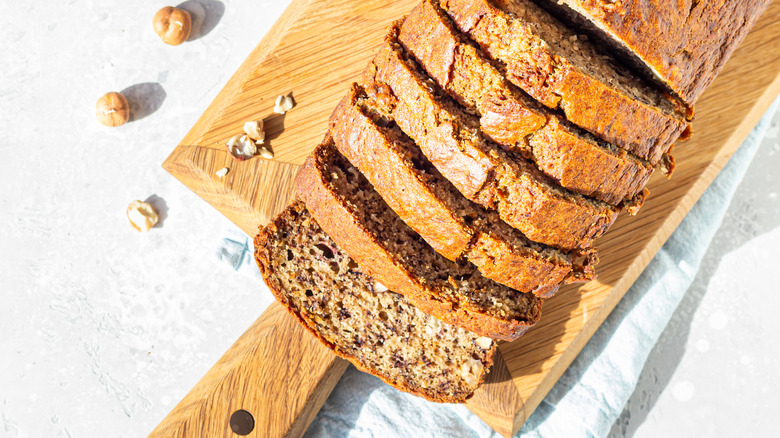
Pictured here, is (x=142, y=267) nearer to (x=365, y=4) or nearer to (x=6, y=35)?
(x=6, y=35)

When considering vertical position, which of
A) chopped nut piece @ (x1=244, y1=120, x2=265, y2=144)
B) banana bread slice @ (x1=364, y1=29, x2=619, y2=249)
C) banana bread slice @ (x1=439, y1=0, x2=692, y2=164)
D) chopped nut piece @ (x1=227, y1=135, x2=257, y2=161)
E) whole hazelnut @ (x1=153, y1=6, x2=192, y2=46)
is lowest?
chopped nut piece @ (x1=227, y1=135, x2=257, y2=161)

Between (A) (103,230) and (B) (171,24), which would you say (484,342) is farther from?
(B) (171,24)

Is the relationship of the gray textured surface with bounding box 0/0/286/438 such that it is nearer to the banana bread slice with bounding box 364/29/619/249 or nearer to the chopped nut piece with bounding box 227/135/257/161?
the chopped nut piece with bounding box 227/135/257/161

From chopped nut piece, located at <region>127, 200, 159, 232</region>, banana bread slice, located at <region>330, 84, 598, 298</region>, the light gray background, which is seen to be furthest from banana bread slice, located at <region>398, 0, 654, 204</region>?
chopped nut piece, located at <region>127, 200, 159, 232</region>

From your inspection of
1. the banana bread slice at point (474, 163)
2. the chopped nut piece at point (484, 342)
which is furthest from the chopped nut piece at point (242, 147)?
the chopped nut piece at point (484, 342)

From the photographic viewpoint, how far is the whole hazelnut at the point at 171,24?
3.25 meters

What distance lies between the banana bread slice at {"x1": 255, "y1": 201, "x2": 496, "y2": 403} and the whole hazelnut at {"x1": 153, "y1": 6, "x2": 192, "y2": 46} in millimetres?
1349

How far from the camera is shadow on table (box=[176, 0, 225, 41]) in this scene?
3361mm

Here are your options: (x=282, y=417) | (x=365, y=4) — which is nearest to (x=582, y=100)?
(x=365, y=4)

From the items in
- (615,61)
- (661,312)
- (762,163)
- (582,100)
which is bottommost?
(661,312)

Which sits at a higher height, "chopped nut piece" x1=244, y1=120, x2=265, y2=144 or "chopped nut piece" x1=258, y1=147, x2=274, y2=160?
"chopped nut piece" x1=244, y1=120, x2=265, y2=144

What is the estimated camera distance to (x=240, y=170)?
118 inches

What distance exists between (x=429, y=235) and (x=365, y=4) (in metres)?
1.45

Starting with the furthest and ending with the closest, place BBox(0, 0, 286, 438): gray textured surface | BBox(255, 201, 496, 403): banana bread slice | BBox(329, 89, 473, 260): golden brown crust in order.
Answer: BBox(0, 0, 286, 438): gray textured surface → BBox(255, 201, 496, 403): banana bread slice → BBox(329, 89, 473, 260): golden brown crust
